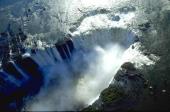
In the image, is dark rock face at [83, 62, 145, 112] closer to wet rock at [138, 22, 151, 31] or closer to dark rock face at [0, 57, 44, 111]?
wet rock at [138, 22, 151, 31]

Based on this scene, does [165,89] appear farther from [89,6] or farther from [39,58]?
[89,6]

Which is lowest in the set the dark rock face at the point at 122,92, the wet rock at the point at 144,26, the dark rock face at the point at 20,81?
the dark rock face at the point at 122,92

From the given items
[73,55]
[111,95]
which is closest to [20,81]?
[73,55]

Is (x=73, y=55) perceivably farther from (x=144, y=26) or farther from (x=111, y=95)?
(x=111, y=95)

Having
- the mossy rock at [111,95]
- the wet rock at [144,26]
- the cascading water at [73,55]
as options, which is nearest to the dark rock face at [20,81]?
the cascading water at [73,55]

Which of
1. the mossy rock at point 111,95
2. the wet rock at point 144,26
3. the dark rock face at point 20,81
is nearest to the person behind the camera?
the mossy rock at point 111,95

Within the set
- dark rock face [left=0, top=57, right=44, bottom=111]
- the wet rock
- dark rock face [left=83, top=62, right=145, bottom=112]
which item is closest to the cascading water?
dark rock face [left=0, top=57, right=44, bottom=111]

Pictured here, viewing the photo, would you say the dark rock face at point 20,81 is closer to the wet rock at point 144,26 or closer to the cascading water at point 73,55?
the cascading water at point 73,55
